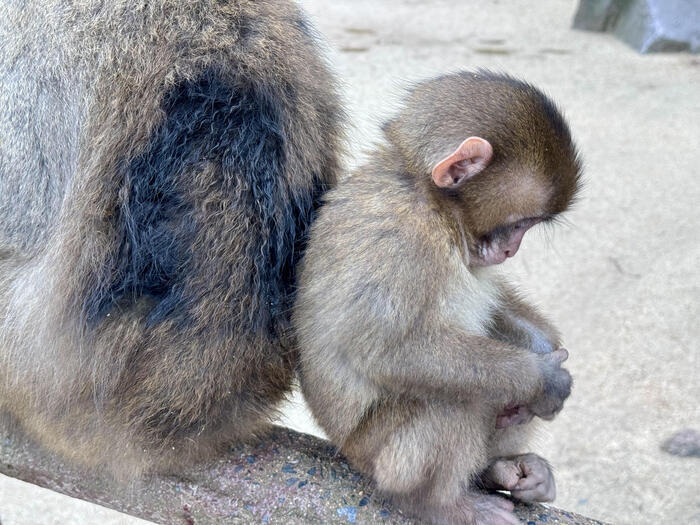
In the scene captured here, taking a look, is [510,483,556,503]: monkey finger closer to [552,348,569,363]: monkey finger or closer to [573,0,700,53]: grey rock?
[552,348,569,363]: monkey finger

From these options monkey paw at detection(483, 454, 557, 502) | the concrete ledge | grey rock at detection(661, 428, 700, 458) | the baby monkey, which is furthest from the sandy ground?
the concrete ledge

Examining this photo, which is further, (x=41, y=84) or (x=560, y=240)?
(x=560, y=240)

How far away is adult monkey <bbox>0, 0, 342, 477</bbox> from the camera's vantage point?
183 cm

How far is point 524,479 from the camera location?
6.33 ft

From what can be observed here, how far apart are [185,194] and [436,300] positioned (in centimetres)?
58

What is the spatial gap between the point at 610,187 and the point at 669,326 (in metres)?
1.57

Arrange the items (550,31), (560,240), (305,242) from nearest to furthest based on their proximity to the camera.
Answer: (305,242) → (560,240) → (550,31)

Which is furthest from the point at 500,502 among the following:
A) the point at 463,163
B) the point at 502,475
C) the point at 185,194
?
the point at 185,194

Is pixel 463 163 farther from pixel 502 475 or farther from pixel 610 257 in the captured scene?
pixel 610 257

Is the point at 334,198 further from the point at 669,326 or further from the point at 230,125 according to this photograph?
the point at 669,326

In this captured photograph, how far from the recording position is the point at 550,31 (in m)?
8.90

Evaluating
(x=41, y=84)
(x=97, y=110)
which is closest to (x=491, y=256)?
(x=97, y=110)

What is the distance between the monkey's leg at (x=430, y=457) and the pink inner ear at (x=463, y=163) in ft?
1.57

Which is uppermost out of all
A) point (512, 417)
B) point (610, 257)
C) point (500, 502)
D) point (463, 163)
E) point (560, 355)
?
point (463, 163)
